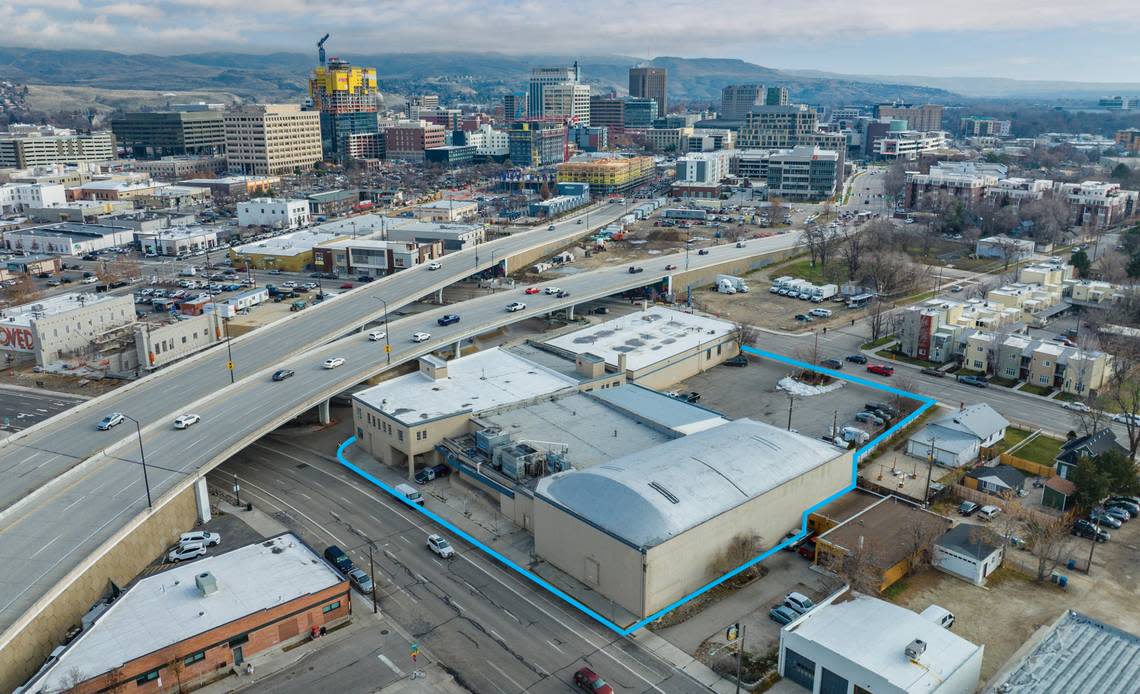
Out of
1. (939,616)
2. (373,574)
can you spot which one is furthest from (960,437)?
(373,574)

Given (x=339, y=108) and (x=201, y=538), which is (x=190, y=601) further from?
(x=339, y=108)

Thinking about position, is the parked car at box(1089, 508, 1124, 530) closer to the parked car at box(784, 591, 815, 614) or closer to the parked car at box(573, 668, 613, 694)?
the parked car at box(784, 591, 815, 614)

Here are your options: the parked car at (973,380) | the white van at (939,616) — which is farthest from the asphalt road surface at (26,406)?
the parked car at (973,380)

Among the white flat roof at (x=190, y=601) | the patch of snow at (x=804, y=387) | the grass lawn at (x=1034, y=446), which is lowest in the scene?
the grass lawn at (x=1034, y=446)

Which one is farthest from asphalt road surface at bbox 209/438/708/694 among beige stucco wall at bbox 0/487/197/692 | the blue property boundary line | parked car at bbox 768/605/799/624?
parked car at bbox 768/605/799/624

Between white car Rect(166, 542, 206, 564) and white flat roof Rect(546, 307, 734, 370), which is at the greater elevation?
white flat roof Rect(546, 307, 734, 370)

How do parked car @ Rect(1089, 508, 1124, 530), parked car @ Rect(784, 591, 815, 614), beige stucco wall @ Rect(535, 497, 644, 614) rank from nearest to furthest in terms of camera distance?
beige stucco wall @ Rect(535, 497, 644, 614)
parked car @ Rect(784, 591, 815, 614)
parked car @ Rect(1089, 508, 1124, 530)

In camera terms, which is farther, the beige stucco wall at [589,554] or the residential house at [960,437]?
the residential house at [960,437]

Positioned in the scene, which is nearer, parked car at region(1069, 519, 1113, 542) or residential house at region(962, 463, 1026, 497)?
parked car at region(1069, 519, 1113, 542)

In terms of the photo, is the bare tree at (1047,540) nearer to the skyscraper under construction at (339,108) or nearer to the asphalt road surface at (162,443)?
the asphalt road surface at (162,443)
